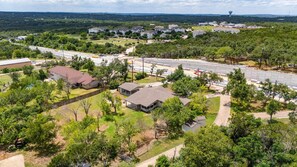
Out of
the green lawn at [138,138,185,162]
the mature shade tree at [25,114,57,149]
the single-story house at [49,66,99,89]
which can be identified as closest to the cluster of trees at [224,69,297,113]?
the green lawn at [138,138,185,162]

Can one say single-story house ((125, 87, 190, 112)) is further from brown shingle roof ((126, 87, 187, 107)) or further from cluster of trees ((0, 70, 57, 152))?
cluster of trees ((0, 70, 57, 152))

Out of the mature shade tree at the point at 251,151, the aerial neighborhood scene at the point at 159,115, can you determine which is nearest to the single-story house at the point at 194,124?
the aerial neighborhood scene at the point at 159,115

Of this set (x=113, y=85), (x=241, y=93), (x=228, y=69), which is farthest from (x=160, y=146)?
(x=228, y=69)

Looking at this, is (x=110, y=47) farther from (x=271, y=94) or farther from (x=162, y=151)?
(x=162, y=151)

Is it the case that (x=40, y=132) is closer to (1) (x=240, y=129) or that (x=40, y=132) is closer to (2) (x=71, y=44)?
(1) (x=240, y=129)

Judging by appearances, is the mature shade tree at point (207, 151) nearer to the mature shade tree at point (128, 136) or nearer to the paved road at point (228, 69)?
the mature shade tree at point (128, 136)

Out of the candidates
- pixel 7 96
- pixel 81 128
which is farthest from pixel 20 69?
pixel 81 128
